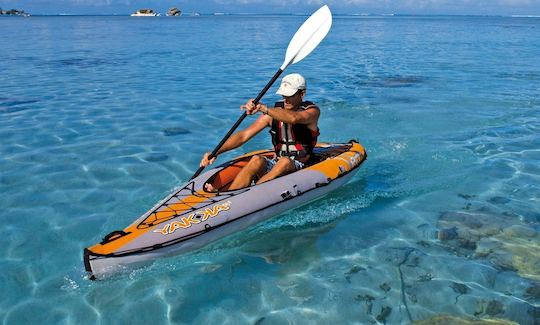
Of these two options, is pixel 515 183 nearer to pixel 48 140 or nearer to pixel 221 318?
pixel 221 318

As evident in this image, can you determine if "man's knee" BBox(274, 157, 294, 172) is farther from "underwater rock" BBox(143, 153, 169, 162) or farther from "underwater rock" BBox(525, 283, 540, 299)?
"underwater rock" BBox(143, 153, 169, 162)

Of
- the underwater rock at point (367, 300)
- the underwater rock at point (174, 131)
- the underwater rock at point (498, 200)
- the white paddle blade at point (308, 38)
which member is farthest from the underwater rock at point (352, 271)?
the underwater rock at point (174, 131)

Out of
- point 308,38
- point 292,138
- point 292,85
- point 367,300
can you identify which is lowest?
point 367,300

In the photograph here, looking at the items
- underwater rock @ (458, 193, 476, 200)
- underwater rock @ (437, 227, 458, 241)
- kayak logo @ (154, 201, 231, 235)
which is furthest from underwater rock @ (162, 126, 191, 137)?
underwater rock @ (437, 227, 458, 241)

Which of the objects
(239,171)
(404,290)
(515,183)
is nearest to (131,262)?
(239,171)

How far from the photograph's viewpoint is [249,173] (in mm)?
5723

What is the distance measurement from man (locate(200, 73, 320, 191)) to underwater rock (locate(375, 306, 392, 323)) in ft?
6.70

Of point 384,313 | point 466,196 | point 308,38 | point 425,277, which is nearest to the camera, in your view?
point 384,313

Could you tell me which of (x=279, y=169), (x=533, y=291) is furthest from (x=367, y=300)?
(x=279, y=169)

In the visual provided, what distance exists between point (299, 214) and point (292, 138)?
95 cm

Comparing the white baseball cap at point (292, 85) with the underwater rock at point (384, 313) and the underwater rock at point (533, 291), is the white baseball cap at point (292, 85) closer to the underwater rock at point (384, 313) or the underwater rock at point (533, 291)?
the underwater rock at point (384, 313)

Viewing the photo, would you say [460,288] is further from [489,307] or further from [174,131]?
[174,131]

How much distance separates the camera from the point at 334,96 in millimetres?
13609

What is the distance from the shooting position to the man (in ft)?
18.4
